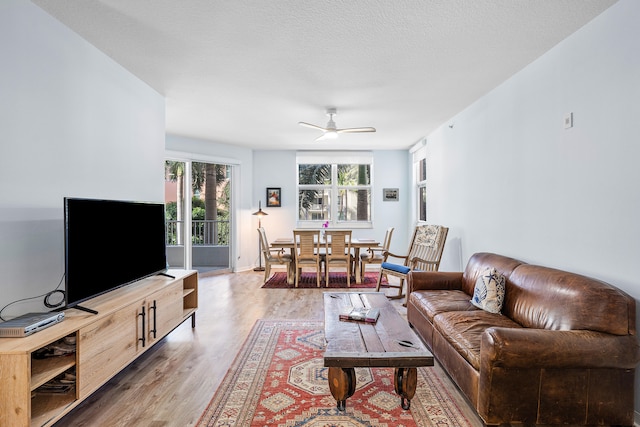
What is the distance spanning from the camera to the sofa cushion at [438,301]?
281 cm

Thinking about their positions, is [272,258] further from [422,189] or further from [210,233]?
[422,189]

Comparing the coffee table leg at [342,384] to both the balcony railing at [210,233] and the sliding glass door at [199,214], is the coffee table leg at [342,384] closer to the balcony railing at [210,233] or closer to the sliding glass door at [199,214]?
the sliding glass door at [199,214]

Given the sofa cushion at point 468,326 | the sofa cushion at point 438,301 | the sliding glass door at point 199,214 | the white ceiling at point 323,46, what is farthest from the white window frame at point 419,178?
the sliding glass door at point 199,214

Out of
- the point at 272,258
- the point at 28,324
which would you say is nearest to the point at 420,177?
the point at 272,258

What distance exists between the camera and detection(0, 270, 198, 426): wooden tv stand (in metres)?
1.56

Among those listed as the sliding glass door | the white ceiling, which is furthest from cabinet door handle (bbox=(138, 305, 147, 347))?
the sliding glass door

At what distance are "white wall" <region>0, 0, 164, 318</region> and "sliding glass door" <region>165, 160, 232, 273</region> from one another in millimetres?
2861

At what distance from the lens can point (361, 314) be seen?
2621 mm

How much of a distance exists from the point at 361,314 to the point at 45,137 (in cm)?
247

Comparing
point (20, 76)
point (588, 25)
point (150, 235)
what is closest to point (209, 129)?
point (150, 235)

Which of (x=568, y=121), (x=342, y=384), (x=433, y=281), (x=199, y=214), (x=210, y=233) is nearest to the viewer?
(x=342, y=384)

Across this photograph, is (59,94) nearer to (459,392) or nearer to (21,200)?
(21,200)

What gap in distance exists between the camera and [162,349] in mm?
3020

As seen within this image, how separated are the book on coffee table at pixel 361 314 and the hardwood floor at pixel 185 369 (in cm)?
77
